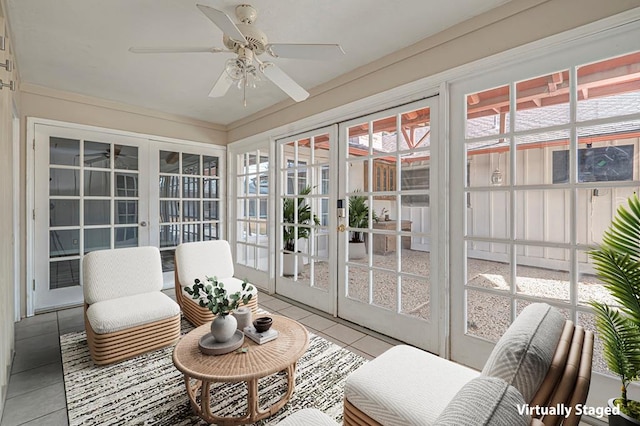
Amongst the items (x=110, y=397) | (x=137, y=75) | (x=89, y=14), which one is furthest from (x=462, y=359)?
(x=137, y=75)

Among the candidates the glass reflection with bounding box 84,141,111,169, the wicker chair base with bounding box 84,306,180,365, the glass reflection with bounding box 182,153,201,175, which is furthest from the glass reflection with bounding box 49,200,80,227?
the wicker chair base with bounding box 84,306,180,365

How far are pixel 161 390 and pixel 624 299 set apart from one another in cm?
260

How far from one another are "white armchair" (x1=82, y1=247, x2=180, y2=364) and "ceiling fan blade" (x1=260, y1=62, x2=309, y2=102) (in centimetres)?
203

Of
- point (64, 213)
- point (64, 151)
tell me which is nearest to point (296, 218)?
point (64, 213)

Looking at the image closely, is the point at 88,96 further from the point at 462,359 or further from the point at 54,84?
the point at 462,359

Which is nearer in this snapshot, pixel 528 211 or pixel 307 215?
pixel 307 215

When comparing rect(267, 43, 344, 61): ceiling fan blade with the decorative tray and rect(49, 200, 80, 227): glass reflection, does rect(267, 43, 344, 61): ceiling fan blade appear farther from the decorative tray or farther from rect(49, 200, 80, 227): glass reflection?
→ rect(49, 200, 80, 227): glass reflection

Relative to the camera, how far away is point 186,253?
3082mm

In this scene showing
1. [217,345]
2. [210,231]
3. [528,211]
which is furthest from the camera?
[528,211]

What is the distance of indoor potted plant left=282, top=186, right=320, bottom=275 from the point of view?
372 cm

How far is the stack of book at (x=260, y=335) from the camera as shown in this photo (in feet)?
6.05

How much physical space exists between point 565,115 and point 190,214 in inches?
181

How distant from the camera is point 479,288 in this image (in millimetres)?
2168

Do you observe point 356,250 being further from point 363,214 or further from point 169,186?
point 169,186
